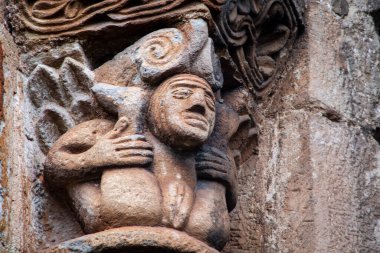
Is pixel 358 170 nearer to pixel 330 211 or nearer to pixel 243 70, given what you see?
pixel 330 211

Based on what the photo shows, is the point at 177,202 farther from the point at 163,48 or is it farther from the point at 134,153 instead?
the point at 163,48

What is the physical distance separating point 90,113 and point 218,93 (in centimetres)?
33

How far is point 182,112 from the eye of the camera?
9.24 ft

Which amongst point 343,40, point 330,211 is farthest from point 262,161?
point 343,40

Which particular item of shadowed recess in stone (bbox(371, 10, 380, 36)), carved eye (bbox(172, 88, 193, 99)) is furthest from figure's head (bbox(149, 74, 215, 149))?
shadowed recess in stone (bbox(371, 10, 380, 36))

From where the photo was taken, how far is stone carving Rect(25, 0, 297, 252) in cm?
275

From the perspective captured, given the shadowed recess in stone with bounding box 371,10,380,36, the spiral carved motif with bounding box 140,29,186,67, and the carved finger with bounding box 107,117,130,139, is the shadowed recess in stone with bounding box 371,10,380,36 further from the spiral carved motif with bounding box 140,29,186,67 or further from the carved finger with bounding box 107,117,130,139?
the carved finger with bounding box 107,117,130,139

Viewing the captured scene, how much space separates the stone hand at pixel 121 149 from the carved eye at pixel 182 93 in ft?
0.40

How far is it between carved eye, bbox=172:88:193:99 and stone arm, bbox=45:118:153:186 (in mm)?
123

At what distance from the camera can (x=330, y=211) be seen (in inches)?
124

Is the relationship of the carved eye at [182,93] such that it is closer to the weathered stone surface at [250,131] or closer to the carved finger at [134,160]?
the weathered stone surface at [250,131]

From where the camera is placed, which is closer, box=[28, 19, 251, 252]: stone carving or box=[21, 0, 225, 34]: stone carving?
box=[28, 19, 251, 252]: stone carving

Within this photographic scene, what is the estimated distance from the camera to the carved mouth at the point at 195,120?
2812 millimetres

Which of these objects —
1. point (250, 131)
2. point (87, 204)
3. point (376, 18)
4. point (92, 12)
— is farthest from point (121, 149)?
point (376, 18)
